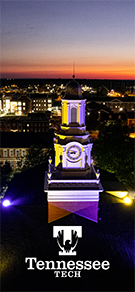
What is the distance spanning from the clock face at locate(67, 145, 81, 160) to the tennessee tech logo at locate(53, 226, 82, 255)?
19.8 ft

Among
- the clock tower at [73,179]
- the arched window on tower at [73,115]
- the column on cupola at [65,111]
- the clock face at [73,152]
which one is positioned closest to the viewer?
the column on cupola at [65,111]

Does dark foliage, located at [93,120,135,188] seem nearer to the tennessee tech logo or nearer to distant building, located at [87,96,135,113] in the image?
the tennessee tech logo

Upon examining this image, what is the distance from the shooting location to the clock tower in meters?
24.6

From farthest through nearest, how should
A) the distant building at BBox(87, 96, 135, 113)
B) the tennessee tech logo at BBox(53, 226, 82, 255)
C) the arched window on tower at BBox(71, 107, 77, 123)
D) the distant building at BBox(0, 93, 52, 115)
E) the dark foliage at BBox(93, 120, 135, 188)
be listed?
the distant building at BBox(0, 93, 52, 115) → the distant building at BBox(87, 96, 135, 113) → the dark foliage at BBox(93, 120, 135, 188) → the arched window on tower at BBox(71, 107, 77, 123) → the tennessee tech logo at BBox(53, 226, 82, 255)

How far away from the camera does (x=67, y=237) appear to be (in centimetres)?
2225

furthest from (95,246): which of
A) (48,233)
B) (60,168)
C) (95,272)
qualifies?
(60,168)

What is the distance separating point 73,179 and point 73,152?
2366 mm

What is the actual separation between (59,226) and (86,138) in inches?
313

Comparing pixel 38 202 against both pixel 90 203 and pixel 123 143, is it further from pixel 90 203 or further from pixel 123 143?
pixel 123 143

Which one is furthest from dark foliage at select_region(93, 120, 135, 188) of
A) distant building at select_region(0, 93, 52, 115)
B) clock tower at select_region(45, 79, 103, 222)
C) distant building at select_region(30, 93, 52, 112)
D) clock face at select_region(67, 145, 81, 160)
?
distant building at select_region(30, 93, 52, 112)

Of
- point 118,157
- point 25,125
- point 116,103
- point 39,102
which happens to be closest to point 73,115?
point 118,157

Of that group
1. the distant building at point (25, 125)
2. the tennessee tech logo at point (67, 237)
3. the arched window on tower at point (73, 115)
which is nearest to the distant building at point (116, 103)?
the distant building at point (25, 125)

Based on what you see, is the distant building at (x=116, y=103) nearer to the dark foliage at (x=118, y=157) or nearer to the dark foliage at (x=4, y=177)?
the dark foliage at (x=118, y=157)

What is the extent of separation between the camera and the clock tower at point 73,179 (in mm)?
24641
